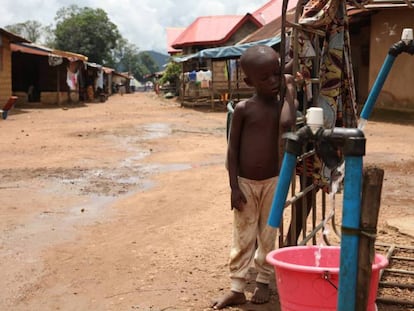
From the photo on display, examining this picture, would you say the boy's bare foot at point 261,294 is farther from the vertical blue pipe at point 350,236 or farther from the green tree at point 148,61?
the green tree at point 148,61

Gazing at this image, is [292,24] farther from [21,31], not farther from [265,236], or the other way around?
[21,31]

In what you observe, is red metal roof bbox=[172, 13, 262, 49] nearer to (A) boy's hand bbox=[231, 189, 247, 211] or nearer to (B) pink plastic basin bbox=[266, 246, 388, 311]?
(A) boy's hand bbox=[231, 189, 247, 211]

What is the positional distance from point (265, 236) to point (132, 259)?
1.30 metres

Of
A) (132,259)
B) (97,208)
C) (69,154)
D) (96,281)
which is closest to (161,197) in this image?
(97,208)

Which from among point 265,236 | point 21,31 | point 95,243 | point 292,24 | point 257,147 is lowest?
point 95,243

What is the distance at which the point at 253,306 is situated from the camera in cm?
326

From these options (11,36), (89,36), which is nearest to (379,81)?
(11,36)

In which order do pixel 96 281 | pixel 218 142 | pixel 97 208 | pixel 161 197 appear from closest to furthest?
pixel 96 281
pixel 97 208
pixel 161 197
pixel 218 142

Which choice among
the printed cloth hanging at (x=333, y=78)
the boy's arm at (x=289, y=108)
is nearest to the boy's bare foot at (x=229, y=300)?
the printed cloth hanging at (x=333, y=78)

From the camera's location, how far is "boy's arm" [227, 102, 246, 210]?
320 centimetres

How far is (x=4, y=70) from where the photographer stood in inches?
863

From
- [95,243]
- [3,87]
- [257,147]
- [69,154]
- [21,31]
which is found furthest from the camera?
[21,31]

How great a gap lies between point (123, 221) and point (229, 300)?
2443 mm

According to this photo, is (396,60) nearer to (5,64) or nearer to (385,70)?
(385,70)
